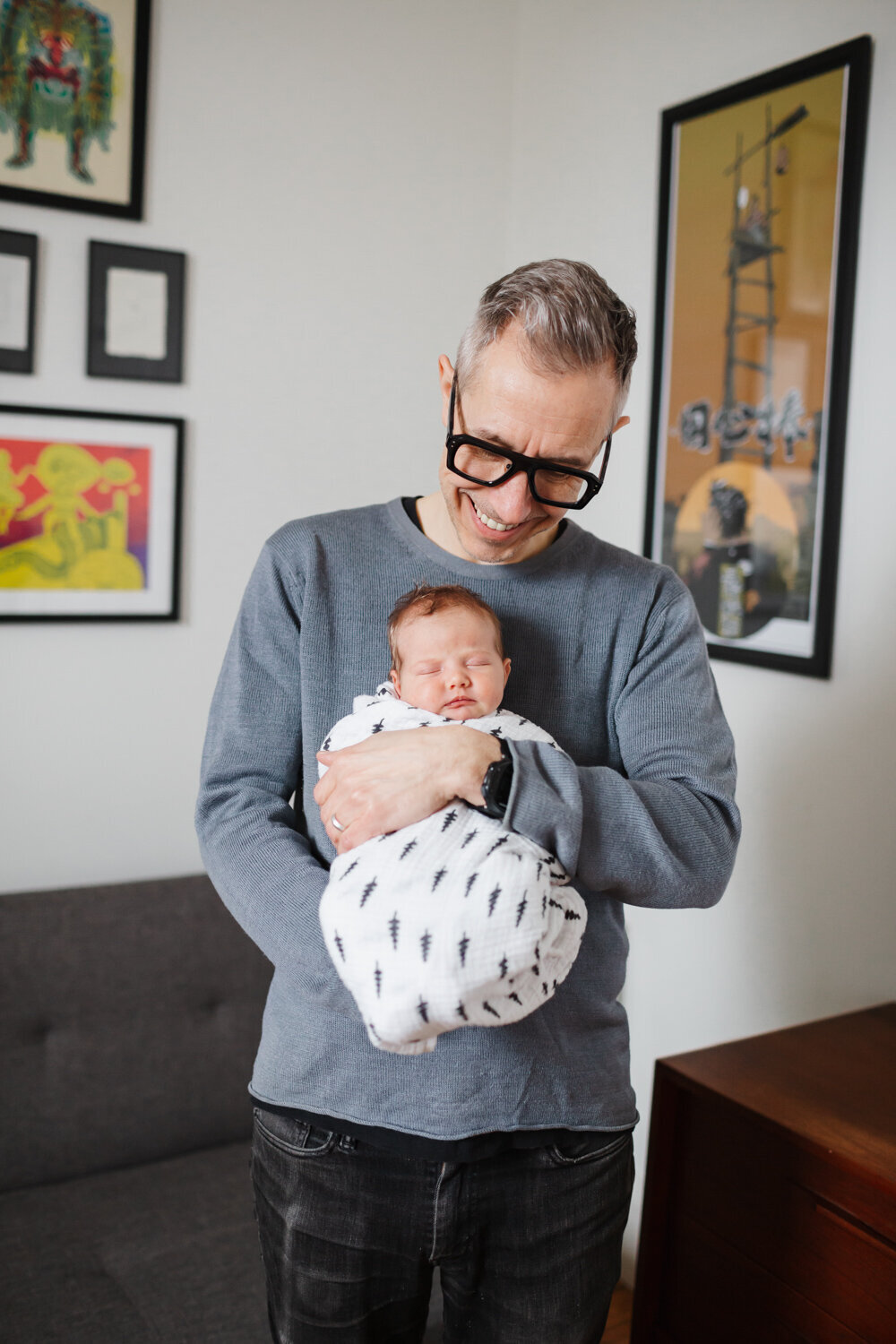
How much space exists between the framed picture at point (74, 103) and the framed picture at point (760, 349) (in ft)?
3.59

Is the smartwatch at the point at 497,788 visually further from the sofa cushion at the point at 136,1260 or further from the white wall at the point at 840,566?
the sofa cushion at the point at 136,1260

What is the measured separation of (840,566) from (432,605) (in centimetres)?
103

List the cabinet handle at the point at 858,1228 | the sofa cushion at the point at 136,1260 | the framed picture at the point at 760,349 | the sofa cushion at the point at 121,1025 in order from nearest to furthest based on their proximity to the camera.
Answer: the cabinet handle at the point at 858,1228
the sofa cushion at the point at 136,1260
the framed picture at the point at 760,349
the sofa cushion at the point at 121,1025

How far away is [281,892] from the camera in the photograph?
1.09 meters

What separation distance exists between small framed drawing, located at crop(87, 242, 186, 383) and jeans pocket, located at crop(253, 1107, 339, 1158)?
5.33ft

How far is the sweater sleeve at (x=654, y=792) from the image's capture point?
1000 millimetres

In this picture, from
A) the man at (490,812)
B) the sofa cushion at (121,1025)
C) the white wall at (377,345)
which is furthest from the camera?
the sofa cushion at (121,1025)

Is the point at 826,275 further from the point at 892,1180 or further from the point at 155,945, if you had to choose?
the point at 155,945

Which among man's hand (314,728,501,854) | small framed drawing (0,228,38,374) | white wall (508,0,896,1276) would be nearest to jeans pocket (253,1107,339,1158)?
man's hand (314,728,501,854)

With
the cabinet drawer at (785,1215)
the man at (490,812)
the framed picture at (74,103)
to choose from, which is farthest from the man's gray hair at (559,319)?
the framed picture at (74,103)

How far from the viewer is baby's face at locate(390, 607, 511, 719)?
1.11 meters

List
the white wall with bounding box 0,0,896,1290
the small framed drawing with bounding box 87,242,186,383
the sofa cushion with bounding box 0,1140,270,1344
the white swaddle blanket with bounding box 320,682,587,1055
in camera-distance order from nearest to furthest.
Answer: the white swaddle blanket with bounding box 320,682,587,1055, the sofa cushion with bounding box 0,1140,270,1344, the white wall with bounding box 0,0,896,1290, the small framed drawing with bounding box 87,242,186,383

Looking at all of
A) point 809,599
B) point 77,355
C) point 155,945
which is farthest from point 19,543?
point 809,599

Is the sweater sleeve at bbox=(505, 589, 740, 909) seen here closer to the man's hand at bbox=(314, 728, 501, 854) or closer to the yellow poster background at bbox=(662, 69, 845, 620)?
the man's hand at bbox=(314, 728, 501, 854)
